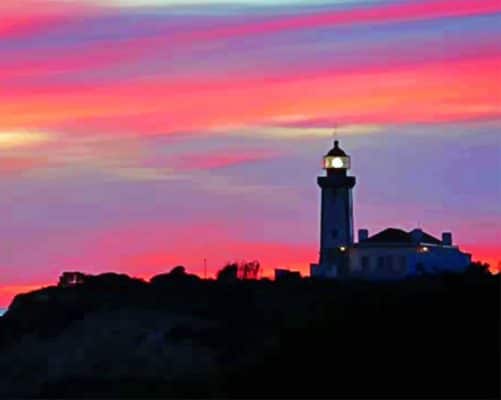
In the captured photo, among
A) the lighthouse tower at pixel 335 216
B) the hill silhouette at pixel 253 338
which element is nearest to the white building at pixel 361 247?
the lighthouse tower at pixel 335 216

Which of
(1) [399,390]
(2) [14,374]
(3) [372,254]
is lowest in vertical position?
(1) [399,390]

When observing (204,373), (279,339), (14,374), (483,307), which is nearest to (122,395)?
(204,373)

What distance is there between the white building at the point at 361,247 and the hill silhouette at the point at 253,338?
5176mm

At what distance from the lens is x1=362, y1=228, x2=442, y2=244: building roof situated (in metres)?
70.9

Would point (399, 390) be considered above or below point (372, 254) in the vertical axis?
below

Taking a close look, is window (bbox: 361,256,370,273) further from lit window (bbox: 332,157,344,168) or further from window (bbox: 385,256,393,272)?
lit window (bbox: 332,157,344,168)

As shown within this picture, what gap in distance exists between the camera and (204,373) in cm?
5509

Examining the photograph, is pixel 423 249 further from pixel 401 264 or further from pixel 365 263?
pixel 365 263

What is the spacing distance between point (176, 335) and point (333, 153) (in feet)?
55.2

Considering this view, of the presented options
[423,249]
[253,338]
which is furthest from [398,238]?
[253,338]

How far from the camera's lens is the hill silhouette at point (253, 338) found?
113 ft

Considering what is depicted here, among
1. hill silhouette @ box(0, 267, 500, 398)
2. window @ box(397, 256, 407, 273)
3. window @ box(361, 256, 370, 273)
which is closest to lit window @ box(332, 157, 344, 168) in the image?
window @ box(361, 256, 370, 273)

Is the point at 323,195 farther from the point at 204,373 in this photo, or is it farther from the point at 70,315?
the point at 204,373

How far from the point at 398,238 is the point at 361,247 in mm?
1201
